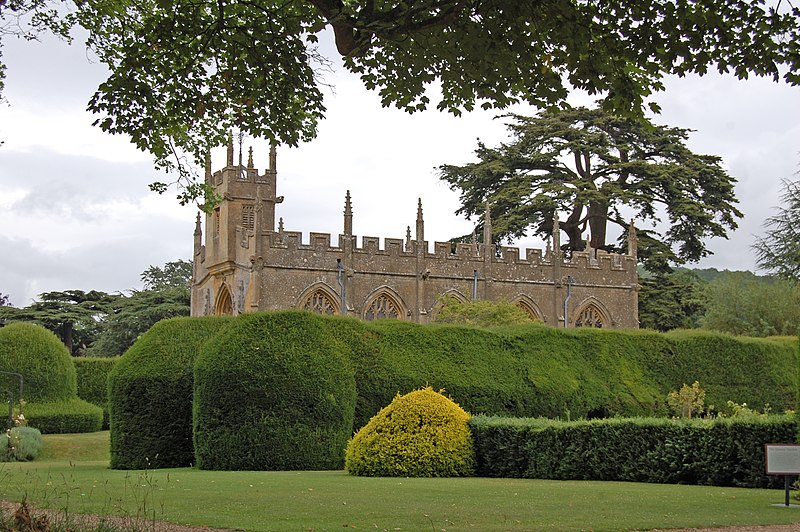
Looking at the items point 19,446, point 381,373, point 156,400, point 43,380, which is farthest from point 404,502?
point 43,380

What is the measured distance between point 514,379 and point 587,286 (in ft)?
64.3

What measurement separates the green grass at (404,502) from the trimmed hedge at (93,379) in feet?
58.3

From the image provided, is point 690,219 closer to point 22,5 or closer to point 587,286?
point 587,286

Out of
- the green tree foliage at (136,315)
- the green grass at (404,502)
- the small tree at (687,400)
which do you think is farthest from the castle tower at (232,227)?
the green grass at (404,502)

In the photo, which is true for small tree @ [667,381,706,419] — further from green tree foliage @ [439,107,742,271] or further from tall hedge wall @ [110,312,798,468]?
green tree foliage @ [439,107,742,271]

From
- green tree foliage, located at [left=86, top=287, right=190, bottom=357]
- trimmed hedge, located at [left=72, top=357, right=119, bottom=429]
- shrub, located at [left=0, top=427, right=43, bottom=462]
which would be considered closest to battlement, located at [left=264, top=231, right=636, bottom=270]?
trimmed hedge, located at [left=72, top=357, right=119, bottom=429]

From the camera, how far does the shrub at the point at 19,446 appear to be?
21.0 metres

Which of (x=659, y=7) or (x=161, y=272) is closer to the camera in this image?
(x=659, y=7)

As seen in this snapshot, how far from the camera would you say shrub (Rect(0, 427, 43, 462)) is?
828 inches

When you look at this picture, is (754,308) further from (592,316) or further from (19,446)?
(19,446)

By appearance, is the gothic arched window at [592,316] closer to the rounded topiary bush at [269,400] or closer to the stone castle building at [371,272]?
the stone castle building at [371,272]

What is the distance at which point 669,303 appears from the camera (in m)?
42.9


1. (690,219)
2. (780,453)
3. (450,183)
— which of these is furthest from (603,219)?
(780,453)

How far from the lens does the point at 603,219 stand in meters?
45.2
